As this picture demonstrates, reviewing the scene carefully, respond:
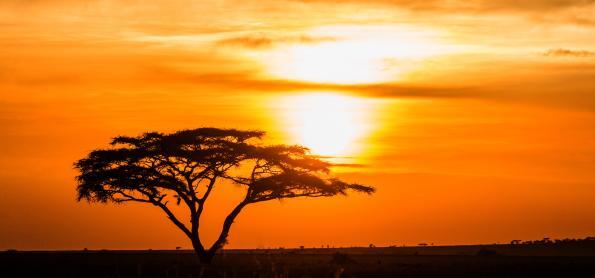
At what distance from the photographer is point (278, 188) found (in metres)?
65.9

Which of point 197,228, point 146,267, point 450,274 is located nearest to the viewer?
point 450,274

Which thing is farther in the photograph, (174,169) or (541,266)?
(174,169)

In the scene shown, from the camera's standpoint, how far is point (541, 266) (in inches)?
2140

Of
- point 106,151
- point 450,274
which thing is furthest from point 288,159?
point 450,274

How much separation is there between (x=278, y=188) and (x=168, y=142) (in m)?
7.89

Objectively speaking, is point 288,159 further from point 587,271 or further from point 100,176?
point 587,271

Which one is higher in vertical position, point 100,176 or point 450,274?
point 100,176

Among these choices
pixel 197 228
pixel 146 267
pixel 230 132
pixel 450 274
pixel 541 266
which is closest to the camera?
pixel 450 274

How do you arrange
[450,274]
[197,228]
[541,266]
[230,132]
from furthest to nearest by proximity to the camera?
[230,132]
[197,228]
[541,266]
[450,274]

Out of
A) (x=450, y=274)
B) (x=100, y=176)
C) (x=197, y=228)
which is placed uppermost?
(x=100, y=176)

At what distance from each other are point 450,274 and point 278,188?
70.6 ft

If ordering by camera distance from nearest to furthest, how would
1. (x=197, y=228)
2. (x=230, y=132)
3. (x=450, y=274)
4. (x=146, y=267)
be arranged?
(x=450, y=274) < (x=146, y=267) < (x=197, y=228) < (x=230, y=132)

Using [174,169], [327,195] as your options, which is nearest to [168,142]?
[174,169]

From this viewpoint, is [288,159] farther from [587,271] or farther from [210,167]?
[587,271]
